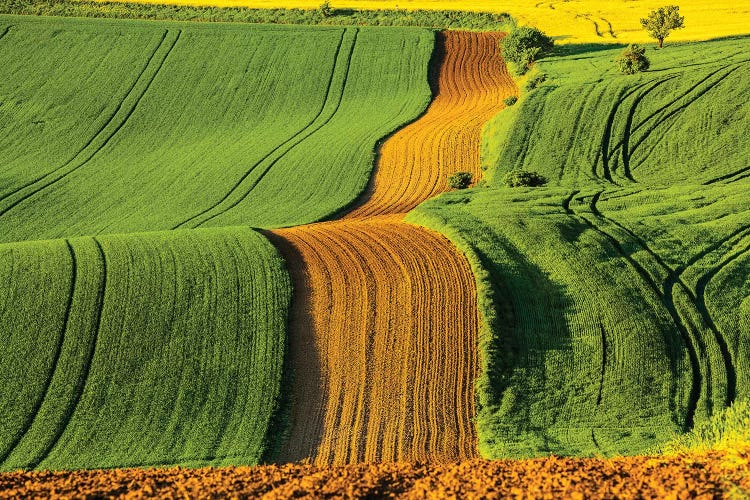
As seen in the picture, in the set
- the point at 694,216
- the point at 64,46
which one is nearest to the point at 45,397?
the point at 694,216

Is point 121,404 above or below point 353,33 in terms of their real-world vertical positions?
below

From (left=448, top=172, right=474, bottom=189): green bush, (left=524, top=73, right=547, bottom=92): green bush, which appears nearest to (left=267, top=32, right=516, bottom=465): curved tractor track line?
(left=448, top=172, right=474, bottom=189): green bush

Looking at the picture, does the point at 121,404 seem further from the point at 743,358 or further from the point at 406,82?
the point at 406,82

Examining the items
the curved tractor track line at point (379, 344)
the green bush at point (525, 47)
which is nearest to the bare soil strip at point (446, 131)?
the green bush at point (525, 47)

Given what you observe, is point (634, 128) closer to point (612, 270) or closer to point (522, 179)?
point (522, 179)

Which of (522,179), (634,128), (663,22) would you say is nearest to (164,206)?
(522,179)
